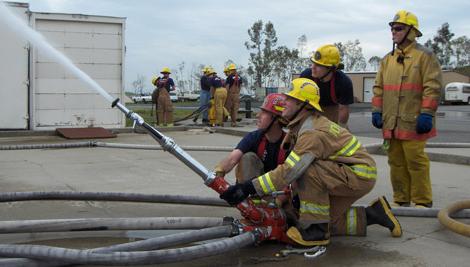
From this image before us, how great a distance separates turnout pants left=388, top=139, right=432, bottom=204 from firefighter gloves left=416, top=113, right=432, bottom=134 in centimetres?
15

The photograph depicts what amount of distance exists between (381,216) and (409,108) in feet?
4.04

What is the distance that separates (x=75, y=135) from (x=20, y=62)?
2120 mm

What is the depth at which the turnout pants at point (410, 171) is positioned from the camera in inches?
187

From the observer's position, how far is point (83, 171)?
23.0ft

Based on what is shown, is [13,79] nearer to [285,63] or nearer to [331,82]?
[331,82]

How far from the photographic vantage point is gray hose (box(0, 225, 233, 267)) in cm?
296

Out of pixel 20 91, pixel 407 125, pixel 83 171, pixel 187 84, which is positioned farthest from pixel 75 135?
pixel 187 84

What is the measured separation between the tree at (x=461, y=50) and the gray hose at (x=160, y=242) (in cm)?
7881

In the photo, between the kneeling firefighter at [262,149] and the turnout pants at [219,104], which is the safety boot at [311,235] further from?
the turnout pants at [219,104]

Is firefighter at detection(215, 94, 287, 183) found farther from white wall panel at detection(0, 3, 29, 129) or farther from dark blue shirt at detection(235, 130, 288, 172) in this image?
white wall panel at detection(0, 3, 29, 129)

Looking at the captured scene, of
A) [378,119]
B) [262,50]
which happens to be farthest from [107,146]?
[262,50]

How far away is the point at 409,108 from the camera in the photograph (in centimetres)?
481

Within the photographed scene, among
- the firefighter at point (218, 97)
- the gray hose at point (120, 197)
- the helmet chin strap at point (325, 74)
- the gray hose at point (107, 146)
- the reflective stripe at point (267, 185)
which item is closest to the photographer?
the reflective stripe at point (267, 185)

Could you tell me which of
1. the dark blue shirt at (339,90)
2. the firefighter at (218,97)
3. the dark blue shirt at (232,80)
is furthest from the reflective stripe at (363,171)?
the dark blue shirt at (232,80)
